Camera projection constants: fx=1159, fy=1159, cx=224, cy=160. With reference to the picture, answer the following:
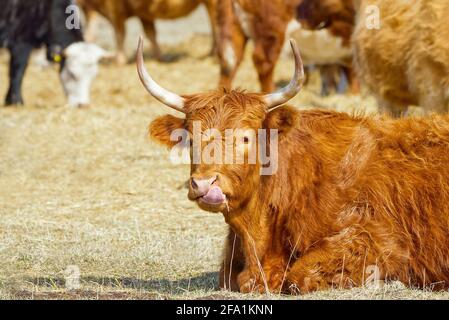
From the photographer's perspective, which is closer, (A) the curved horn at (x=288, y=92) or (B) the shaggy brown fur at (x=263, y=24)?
(A) the curved horn at (x=288, y=92)

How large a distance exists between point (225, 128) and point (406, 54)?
158 inches

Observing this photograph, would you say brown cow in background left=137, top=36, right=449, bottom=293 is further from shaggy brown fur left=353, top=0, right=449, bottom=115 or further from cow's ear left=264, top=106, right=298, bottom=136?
shaggy brown fur left=353, top=0, right=449, bottom=115

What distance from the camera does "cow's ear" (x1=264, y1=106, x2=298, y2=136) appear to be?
19.7 feet

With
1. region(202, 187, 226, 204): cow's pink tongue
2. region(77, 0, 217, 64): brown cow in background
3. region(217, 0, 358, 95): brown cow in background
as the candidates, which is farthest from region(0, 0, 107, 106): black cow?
region(202, 187, 226, 204): cow's pink tongue

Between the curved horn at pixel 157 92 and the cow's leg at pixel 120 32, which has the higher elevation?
the cow's leg at pixel 120 32

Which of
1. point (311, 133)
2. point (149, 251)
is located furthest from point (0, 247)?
point (311, 133)

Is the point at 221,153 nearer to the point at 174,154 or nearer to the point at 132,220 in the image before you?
the point at 174,154

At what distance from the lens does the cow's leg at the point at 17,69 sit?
608 inches

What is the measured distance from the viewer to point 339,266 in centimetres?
602

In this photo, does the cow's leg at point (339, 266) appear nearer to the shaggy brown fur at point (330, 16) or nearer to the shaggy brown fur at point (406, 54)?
the shaggy brown fur at point (406, 54)

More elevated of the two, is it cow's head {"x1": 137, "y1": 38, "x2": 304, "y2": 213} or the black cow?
the black cow

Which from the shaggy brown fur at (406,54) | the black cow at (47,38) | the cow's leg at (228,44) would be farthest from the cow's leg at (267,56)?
the black cow at (47,38)

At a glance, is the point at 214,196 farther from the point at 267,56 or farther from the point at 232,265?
the point at 267,56

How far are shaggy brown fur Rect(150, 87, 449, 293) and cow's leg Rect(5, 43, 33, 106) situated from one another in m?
9.57
